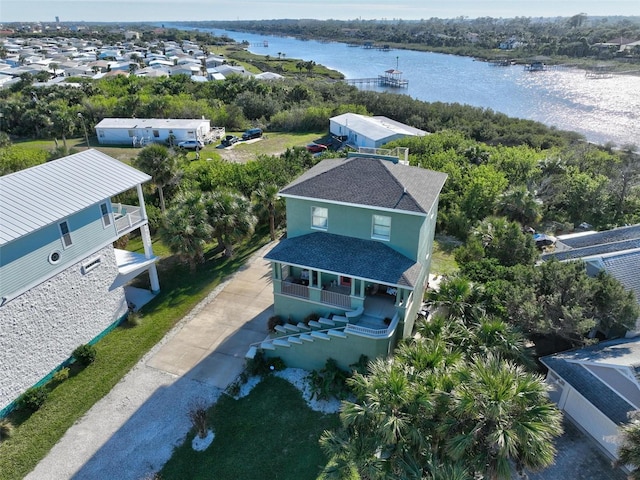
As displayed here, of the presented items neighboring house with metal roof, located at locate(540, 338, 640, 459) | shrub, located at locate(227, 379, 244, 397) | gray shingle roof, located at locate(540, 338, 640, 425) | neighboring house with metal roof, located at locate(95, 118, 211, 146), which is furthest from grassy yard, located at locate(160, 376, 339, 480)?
neighboring house with metal roof, located at locate(95, 118, 211, 146)

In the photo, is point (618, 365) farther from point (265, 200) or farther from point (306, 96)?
point (306, 96)

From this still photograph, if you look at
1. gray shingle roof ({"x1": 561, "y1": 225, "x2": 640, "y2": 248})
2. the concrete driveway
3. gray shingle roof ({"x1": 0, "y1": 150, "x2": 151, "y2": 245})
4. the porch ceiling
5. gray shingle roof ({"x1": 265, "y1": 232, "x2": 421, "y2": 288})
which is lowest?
the concrete driveway

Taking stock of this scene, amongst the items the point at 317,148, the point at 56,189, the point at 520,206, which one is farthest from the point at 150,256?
the point at 317,148

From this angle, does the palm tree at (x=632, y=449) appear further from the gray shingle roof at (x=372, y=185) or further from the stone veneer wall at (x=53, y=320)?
the stone veneer wall at (x=53, y=320)

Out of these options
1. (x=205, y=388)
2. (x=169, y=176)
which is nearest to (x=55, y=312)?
(x=205, y=388)

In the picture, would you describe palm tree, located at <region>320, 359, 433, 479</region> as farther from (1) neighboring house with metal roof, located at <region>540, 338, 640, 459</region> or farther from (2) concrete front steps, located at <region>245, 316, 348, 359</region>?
(1) neighboring house with metal roof, located at <region>540, 338, 640, 459</region>

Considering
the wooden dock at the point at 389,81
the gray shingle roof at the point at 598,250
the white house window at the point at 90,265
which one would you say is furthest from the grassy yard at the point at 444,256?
the wooden dock at the point at 389,81
